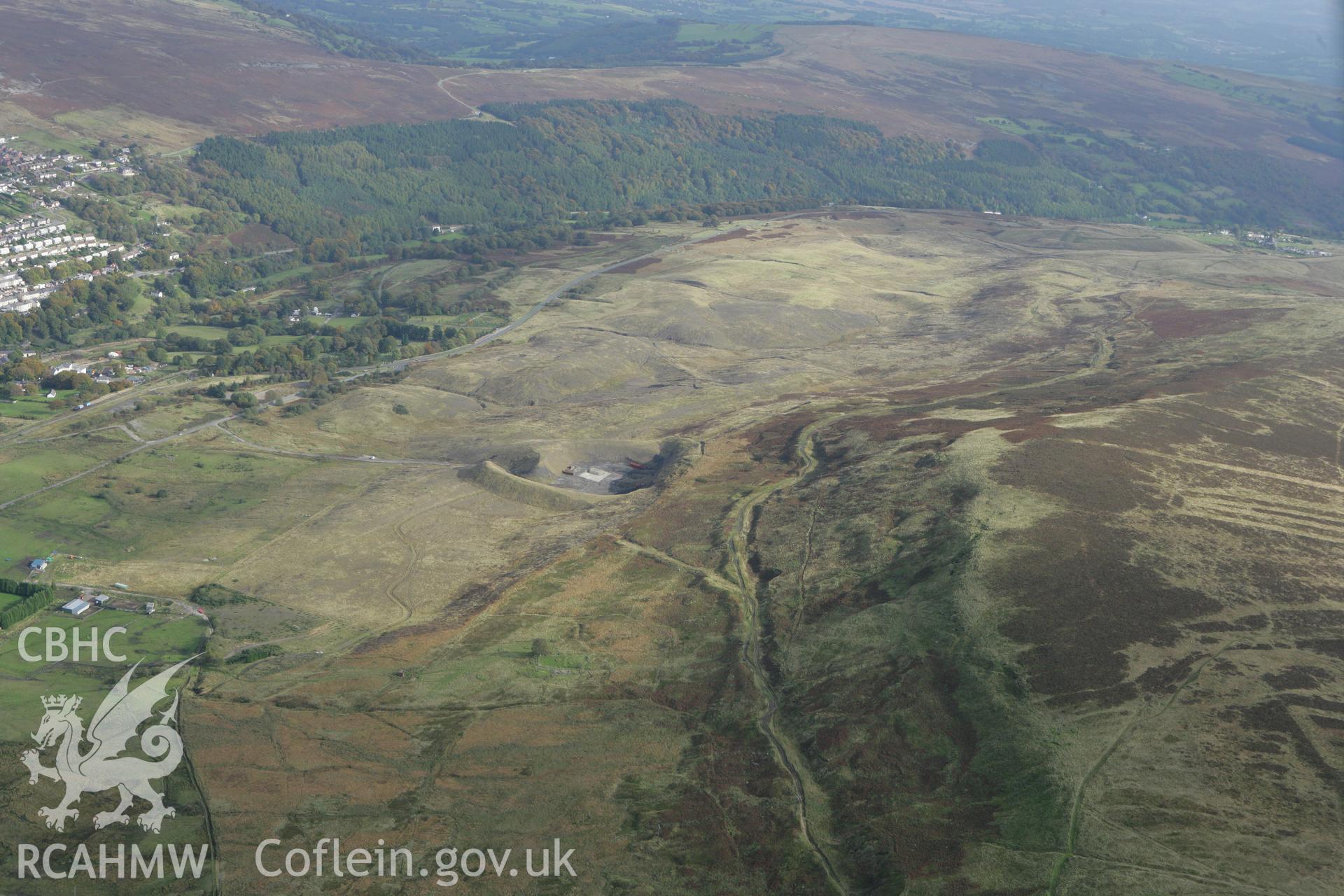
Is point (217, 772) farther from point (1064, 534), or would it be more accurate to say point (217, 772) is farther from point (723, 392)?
point (723, 392)

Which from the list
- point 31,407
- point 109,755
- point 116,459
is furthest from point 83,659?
point 31,407

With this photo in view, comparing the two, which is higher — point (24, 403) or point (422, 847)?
point (422, 847)

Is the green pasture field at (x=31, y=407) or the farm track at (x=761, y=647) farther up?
the farm track at (x=761, y=647)

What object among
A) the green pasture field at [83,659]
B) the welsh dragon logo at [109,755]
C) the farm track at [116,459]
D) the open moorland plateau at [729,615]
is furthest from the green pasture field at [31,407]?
the welsh dragon logo at [109,755]

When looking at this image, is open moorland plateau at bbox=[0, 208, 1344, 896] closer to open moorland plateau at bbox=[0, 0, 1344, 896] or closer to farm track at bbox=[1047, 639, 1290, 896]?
farm track at bbox=[1047, 639, 1290, 896]

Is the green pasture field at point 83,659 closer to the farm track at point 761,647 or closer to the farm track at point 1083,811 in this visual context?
the farm track at point 761,647

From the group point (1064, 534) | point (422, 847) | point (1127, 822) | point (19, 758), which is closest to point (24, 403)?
point (19, 758)
